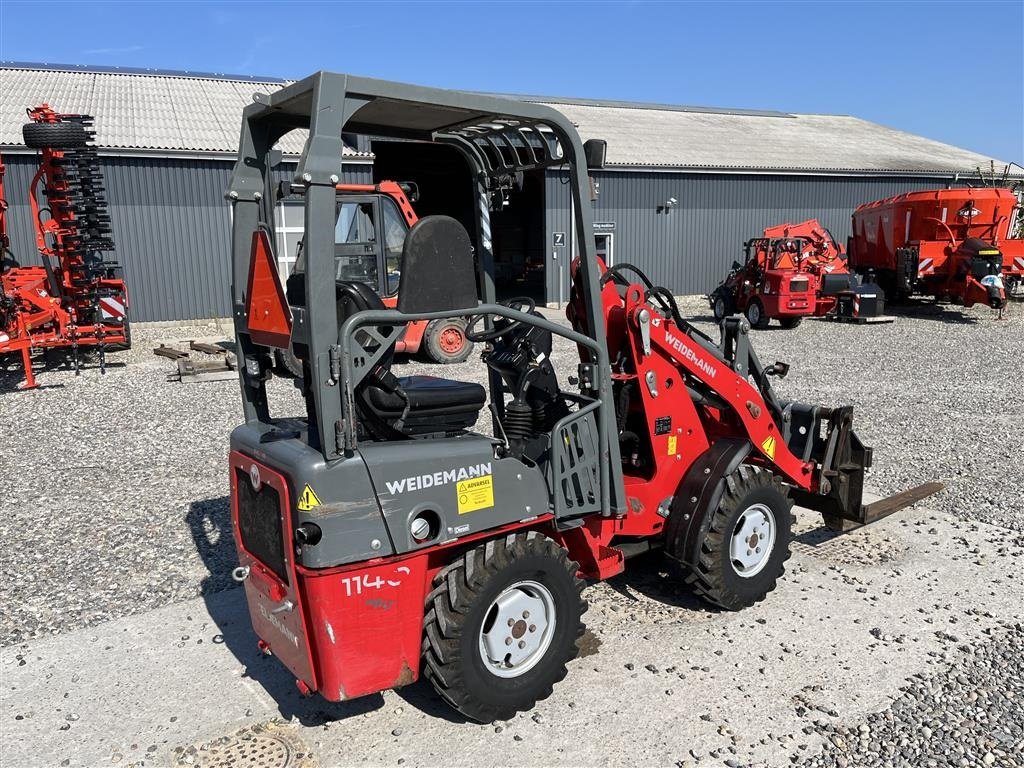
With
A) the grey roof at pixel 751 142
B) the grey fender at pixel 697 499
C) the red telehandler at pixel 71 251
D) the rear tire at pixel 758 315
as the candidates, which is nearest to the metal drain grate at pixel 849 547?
the grey fender at pixel 697 499

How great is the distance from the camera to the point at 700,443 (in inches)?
165

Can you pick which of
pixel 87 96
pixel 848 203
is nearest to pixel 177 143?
pixel 87 96

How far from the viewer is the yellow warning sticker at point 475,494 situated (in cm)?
309

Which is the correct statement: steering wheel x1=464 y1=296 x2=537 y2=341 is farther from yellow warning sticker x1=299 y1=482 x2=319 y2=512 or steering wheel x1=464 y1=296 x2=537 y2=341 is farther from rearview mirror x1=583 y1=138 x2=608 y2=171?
yellow warning sticker x1=299 y1=482 x2=319 y2=512

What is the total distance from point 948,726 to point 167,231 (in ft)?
55.2

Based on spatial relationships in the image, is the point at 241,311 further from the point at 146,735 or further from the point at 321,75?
the point at 146,735

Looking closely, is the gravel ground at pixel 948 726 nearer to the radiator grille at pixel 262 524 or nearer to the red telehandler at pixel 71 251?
the radiator grille at pixel 262 524

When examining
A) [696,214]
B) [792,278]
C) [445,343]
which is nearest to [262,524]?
[445,343]

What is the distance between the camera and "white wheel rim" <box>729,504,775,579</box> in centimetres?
407

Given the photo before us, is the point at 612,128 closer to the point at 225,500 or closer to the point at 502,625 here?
the point at 225,500

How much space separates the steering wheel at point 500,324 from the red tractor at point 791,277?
1253cm

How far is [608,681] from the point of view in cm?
352

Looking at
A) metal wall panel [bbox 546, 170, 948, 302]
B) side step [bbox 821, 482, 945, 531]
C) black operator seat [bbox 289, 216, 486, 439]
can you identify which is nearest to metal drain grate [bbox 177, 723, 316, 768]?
black operator seat [bbox 289, 216, 486, 439]

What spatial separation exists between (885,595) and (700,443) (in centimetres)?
137
